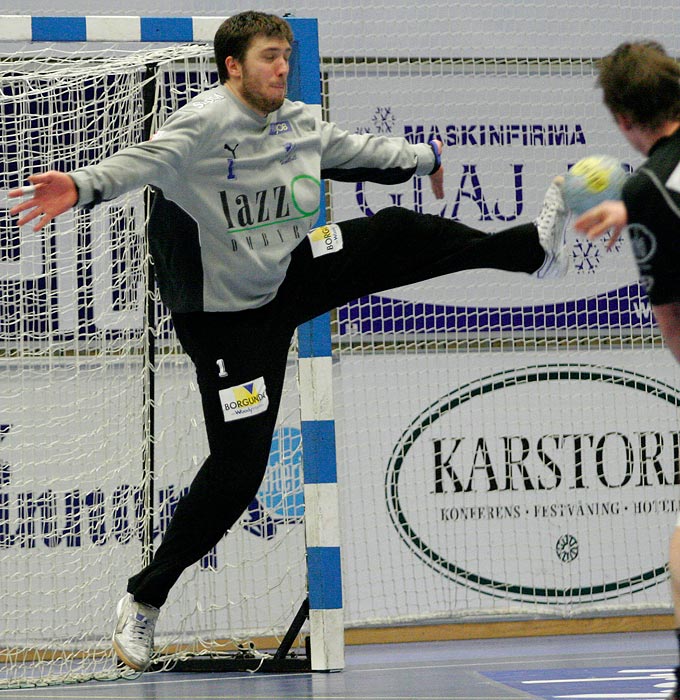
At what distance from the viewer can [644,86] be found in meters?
3.32

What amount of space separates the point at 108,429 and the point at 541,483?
248 centimetres

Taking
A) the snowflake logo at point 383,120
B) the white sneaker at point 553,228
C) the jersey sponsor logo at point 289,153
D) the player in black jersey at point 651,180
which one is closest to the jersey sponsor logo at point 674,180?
the player in black jersey at point 651,180

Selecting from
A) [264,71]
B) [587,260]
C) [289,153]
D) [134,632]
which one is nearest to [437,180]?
[289,153]

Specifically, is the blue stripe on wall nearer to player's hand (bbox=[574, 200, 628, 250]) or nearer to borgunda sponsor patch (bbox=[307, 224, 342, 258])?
borgunda sponsor patch (bbox=[307, 224, 342, 258])

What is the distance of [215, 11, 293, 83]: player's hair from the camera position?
4.29 metres

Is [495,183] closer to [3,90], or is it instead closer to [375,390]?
[375,390]

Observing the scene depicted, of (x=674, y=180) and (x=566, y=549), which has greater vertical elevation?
(x=674, y=180)

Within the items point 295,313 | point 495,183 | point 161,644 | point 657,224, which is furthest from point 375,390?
point 657,224

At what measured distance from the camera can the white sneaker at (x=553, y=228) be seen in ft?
14.8

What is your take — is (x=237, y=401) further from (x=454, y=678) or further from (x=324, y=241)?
(x=454, y=678)

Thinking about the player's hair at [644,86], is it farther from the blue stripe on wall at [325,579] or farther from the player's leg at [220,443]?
the blue stripe on wall at [325,579]

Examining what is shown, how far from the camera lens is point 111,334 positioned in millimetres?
5977

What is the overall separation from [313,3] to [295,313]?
3084 mm

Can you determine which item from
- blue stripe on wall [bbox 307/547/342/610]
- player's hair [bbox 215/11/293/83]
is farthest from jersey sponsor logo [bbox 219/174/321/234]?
blue stripe on wall [bbox 307/547/342/610]
